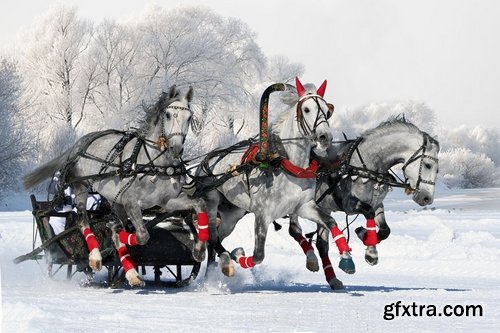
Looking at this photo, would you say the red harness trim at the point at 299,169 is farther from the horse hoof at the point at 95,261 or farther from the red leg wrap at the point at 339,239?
the horse hoof at the point at 95,261

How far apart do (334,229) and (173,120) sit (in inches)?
82.8

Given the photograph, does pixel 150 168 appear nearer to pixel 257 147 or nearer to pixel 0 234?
pixel 257 147

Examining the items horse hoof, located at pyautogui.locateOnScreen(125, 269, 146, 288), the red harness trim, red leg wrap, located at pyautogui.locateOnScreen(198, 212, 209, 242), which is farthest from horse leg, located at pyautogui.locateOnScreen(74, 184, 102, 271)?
Result: the red harness trim

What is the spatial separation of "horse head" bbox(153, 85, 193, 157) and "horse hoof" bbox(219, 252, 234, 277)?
1.41 meters

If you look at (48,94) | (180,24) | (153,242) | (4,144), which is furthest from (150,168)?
(48,94)

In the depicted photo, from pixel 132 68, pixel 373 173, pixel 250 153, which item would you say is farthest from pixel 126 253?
pixel 132 68

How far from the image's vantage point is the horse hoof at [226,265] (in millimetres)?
10766

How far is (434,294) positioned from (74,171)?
4575mm

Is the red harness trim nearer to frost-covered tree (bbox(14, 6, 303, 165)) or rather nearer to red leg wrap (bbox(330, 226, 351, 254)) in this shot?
red leg wrap (bbox(330, 226, 351, 254))

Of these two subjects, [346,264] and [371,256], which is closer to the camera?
[346,264]

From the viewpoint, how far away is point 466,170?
69562 millimetres

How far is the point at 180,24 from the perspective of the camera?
44.2m

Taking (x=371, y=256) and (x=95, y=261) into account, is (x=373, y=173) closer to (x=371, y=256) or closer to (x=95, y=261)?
(x=371, y=256)

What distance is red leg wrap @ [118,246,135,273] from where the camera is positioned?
10.6m
